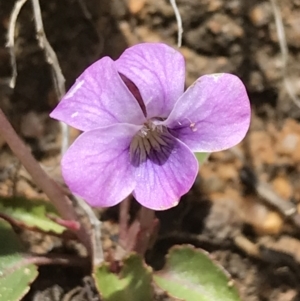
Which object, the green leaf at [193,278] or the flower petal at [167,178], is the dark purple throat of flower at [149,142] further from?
the green leaf at [193,278]

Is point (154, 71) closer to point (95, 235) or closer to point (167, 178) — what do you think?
point (167, 178)

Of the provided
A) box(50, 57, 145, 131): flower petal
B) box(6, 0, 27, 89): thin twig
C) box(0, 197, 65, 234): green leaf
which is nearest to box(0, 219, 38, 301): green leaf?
box(0, 197, 65, 234): green leaf

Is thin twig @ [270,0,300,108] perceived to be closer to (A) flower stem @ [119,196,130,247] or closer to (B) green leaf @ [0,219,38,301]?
(A) flower stem @ [119,196,130,247]

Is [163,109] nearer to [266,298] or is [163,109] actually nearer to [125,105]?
[125,105]

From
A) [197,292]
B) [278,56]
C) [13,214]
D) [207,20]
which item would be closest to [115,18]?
[207,20]

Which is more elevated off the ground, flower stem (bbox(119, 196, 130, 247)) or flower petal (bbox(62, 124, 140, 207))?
flower petal (bbox(62, 124, 140, 207))
